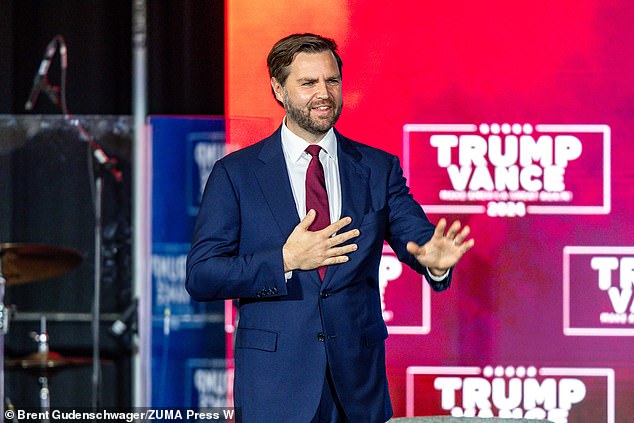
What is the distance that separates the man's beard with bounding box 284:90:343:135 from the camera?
2506 mm

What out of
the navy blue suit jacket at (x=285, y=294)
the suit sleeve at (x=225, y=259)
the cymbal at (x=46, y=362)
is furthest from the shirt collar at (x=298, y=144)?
the cymbal at (x=46, y=362)

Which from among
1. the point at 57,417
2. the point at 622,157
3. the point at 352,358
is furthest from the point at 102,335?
the point at 622,157

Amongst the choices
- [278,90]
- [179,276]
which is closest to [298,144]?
[278,90]

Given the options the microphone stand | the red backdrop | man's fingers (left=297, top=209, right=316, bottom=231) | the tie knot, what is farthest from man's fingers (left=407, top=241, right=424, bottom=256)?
the microphone stand

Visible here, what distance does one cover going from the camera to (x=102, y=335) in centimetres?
400

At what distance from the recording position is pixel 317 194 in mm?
2469

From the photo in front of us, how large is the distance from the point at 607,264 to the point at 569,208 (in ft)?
0.95

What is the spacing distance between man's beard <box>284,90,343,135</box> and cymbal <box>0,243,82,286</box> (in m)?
1.62

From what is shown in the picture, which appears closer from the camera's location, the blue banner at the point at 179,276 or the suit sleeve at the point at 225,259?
the suit sleeve at the point at 225,259

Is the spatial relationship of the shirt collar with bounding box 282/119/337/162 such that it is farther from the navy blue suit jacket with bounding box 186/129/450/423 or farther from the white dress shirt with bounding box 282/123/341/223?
the navy blue suit jacket with bounding box 186/129/450/423

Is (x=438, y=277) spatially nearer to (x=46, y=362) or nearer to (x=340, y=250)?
(x=340, y=250)

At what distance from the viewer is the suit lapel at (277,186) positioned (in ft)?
7.85

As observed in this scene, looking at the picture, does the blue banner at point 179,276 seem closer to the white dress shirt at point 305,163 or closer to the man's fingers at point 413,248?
the white dress shirt at point 305,163

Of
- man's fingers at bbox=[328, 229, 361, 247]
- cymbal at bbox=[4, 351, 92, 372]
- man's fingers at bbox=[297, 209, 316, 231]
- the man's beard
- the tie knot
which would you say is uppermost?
the man's beard
